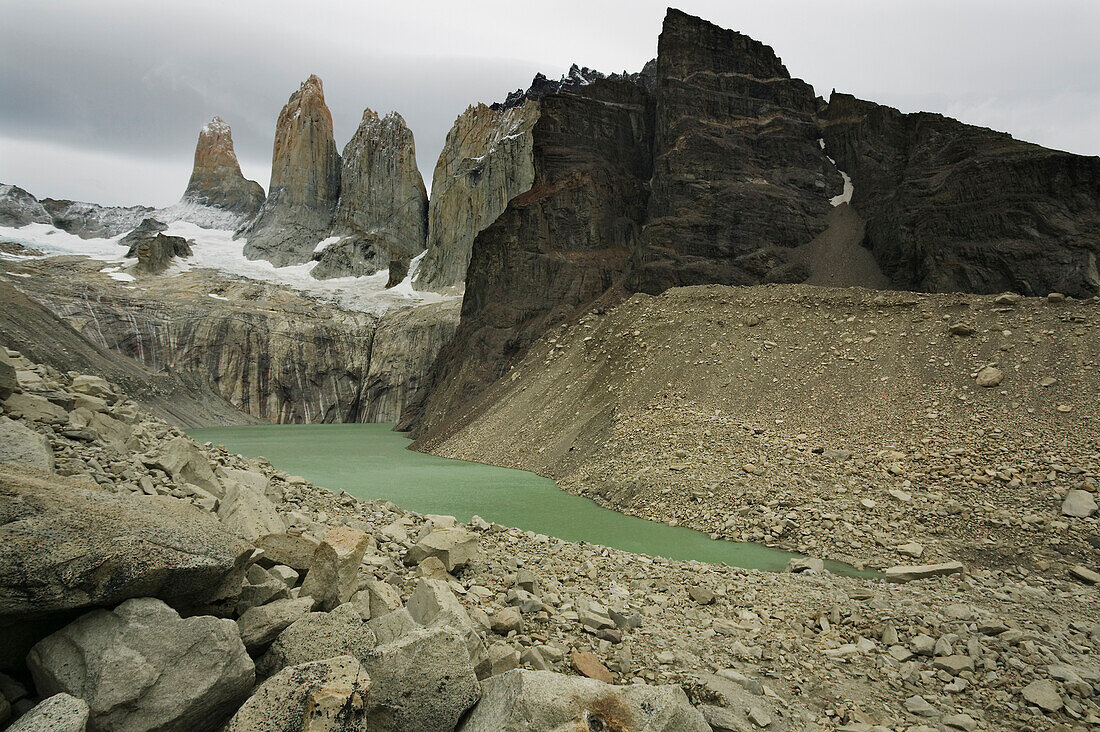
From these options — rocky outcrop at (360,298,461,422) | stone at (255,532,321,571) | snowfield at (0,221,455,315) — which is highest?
snowfield at (0,221,455,315)

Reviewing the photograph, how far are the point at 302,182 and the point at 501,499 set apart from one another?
Answer: 90683 mm

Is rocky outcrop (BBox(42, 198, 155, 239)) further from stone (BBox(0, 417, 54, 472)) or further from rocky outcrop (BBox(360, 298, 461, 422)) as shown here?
stone (BBox(0, 417, 54, 472))

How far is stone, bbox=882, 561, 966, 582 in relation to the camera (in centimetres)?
989

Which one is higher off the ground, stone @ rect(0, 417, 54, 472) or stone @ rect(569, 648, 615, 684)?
stone @ rect(0, 417, 54, 472)

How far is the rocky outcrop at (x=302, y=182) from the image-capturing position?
90.6 meters

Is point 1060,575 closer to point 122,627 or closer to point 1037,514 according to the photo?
point 1037,514

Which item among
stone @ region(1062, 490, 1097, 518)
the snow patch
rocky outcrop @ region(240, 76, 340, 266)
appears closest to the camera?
stone @ region(1062, 490, 1097, 518)

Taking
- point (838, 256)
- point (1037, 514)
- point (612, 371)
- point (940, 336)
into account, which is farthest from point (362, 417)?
point (1037, 514)

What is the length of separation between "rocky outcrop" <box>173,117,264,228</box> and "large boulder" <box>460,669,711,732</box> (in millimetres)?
115500

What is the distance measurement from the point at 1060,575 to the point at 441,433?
2618cm

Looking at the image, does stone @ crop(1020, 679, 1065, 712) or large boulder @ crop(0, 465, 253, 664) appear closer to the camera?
large boulder @ crop(0, 465, 253, 664)

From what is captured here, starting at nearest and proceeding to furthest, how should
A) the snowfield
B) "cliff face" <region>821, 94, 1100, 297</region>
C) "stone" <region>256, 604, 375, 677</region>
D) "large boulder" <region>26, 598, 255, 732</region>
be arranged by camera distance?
"large boulder" <region>26, 598, 255, 732</region> → "stone" <region>256, 604, 375, 677</region> → "cliff face" <region>821, 94, 1100, 297</region> → the snowfield

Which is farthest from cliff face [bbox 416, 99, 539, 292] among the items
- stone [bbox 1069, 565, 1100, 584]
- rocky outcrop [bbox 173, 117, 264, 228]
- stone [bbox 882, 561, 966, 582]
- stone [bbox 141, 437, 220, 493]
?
stone [bbox 141, 437, 220, 493]

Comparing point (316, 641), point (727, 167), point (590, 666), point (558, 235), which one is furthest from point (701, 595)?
point (558, 235)
